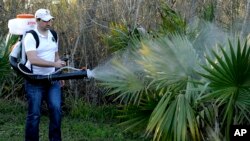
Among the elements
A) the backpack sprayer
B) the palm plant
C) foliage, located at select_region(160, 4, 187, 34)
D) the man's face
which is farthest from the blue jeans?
the palm plant

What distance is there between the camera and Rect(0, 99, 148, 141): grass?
799 centimetres

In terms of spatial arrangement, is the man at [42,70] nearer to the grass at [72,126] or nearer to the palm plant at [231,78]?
the grass at [72,126]

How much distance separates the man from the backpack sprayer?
10cm

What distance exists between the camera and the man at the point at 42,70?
627cm

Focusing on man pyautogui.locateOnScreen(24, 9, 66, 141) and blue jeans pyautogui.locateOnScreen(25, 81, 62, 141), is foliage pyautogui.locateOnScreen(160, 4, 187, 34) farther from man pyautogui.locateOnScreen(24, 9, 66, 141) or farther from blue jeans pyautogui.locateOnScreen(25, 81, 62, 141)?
blue jeans pyautogui.locateOnScreen(25, 81, 62, 141)

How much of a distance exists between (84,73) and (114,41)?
227 cm

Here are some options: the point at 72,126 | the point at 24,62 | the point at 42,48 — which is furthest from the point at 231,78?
the point at 72,126

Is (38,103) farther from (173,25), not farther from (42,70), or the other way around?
(173,25)

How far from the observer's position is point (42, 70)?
21.1 feet

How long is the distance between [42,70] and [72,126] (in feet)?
8.20

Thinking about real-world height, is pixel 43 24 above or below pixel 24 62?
above

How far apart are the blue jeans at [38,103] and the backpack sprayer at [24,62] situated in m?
0.15

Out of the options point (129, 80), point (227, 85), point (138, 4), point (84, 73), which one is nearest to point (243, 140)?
point (227, 85)

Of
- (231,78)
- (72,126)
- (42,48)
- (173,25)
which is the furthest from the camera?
(72,126)
